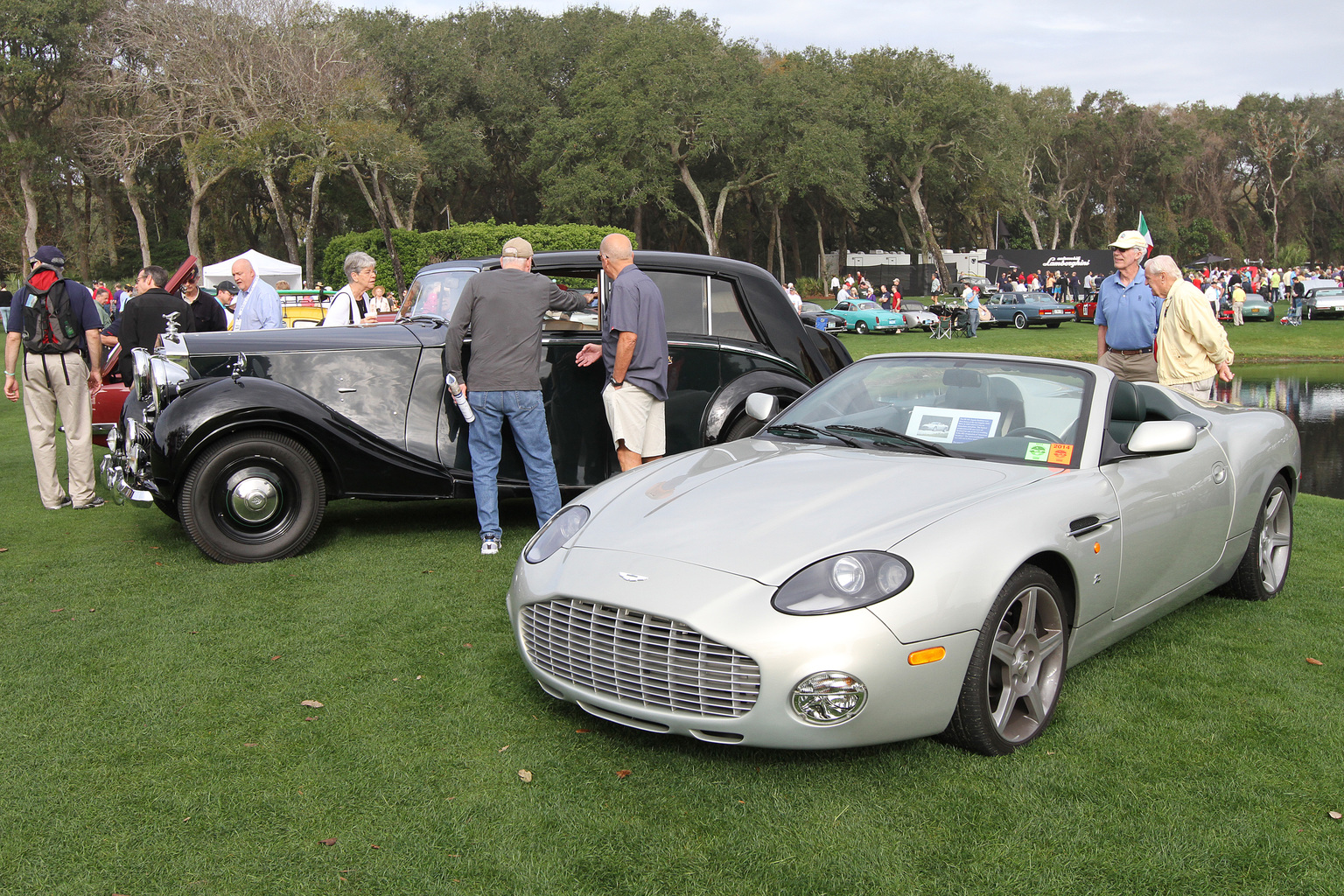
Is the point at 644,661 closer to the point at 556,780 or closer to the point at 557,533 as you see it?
the point at 556,780

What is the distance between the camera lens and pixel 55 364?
25.8 ft

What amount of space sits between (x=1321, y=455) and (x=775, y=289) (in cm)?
801

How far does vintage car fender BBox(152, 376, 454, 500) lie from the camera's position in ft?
19.6

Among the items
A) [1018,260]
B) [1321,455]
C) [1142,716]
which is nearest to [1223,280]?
[1018,260]

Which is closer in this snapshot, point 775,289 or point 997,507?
point 997,507

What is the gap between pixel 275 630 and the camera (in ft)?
16.3

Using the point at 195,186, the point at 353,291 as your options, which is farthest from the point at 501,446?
the point at 195,186

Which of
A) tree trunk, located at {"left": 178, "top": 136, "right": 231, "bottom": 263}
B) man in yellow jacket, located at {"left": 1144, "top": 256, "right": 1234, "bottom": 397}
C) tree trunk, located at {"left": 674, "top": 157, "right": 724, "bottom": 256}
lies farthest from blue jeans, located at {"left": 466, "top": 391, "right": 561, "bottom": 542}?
tree trunk, located at {"left": 674, "top": 157, "right": 724, "bottom": 256}

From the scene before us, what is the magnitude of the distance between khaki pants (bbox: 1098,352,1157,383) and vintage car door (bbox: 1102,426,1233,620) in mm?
3006

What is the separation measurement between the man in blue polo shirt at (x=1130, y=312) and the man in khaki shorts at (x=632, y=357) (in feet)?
11.0

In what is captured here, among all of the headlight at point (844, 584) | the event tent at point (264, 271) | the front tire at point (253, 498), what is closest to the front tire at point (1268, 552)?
the headlight at point (844, 584)

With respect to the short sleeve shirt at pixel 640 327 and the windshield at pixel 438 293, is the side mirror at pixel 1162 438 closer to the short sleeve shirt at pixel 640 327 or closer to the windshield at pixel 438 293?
the short sleeve shirt at pixel 640 327

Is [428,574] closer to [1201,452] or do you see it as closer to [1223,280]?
[1201,452]

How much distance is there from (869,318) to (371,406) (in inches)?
1336
